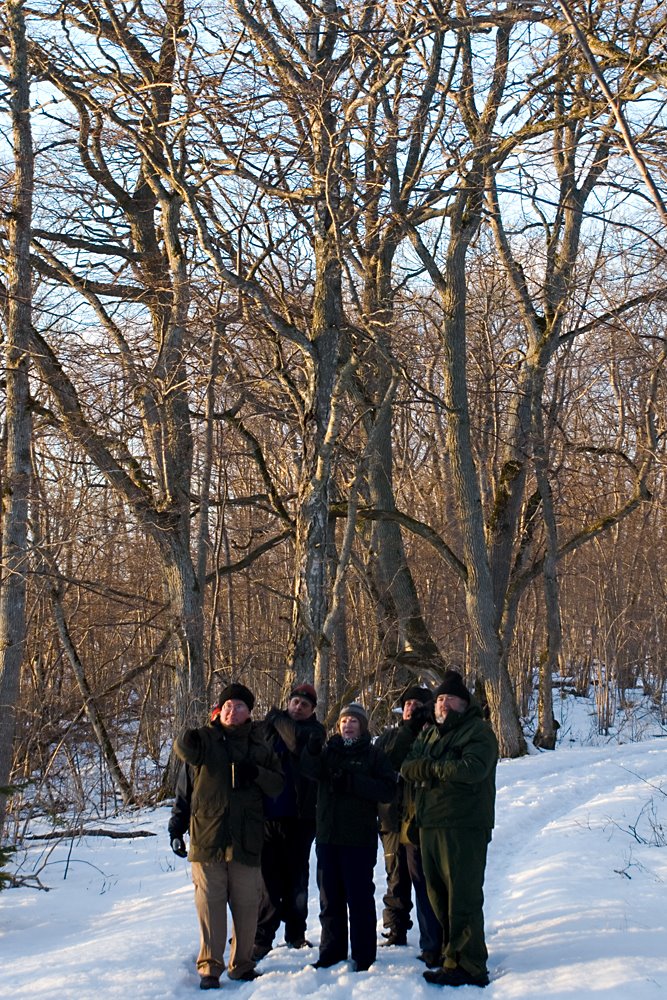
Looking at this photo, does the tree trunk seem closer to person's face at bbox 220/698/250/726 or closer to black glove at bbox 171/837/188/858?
person's face at bbox 220/698/250/726

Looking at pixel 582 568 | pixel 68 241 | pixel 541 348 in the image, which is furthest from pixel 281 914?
pixel 582 568

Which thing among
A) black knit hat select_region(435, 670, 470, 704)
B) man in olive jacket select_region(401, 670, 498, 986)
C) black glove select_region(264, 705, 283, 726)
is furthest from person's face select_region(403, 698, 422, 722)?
black glove select_region(264, 705, 283, 726)

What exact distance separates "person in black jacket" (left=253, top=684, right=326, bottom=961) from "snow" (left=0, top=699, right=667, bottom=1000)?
229mm

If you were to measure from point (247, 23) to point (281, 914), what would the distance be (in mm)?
9212

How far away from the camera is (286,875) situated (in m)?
6.60

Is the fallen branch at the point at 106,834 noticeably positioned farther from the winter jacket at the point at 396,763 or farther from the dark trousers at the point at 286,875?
the winter jacket at the point at 396,763

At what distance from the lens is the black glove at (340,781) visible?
6113mm

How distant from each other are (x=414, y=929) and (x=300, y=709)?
1.79 metres

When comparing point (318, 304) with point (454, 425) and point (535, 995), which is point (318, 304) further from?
point (535, 995)

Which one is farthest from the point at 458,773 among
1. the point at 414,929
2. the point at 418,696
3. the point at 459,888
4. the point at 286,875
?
the point at 414,929

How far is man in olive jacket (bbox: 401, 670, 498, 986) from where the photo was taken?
5.59 m

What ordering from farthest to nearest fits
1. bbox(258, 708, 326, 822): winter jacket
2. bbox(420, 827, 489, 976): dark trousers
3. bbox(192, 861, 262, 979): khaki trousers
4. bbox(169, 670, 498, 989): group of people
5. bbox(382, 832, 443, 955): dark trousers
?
bbox(258, 708, 326, 822): winter jacket < bbox(382, 832, 443, 955): dark trousers < bbox(192, 861, 262, 979): khaki trousers < bbox(169, 670, 498, 989): group of people < bbox(420, 827, 489, 976): dark trousers

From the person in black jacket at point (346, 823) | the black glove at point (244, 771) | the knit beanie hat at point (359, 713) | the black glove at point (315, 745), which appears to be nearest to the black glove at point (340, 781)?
the person in black jacket at point (346, 823)

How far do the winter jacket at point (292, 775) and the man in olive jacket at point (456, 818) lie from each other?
2.95 ft
